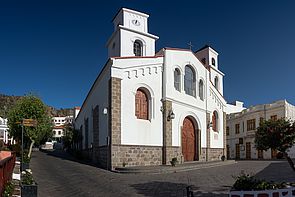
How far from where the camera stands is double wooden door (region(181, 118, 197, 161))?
81.1 feet

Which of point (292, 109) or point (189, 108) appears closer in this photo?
point (189, 108)

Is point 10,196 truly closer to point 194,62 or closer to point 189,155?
point 189,155

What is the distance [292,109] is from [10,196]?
36.5m

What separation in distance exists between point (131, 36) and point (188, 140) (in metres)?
10.8

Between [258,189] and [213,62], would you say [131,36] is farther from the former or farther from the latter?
[258,189]

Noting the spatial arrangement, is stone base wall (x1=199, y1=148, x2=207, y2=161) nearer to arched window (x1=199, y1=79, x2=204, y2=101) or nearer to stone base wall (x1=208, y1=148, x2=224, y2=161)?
stone base wall (x1=208, y1=148, x2=224, y2=161)

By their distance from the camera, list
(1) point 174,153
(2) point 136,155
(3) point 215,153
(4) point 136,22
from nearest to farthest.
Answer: (2) point 136,155 < (1) point 174,153 < (4) point 136,22 < (3) point 215,153

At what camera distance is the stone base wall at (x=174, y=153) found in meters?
22.0

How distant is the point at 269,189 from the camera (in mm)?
7477

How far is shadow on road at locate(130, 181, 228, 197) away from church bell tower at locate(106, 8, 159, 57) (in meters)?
15.0

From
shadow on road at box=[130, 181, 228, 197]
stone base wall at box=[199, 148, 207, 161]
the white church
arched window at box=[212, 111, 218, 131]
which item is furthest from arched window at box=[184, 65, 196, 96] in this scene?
shadow on road at box=[130, 181, 228, 197]

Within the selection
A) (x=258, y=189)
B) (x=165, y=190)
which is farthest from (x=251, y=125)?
(x=258, y=189)

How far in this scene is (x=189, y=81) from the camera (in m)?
26.3

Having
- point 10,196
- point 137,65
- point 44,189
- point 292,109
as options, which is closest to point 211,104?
point 137,65
